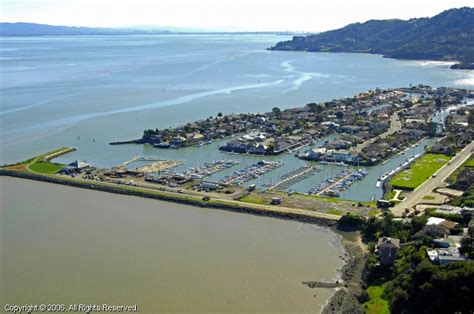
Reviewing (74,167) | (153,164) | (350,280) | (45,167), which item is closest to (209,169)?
(153,164)

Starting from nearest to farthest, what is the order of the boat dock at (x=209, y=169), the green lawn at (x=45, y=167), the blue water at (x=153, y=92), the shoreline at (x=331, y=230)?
the shoreline at (x=331, y=230) → the boat dock at (x=209, y=169) → the green lawn at (x=45, y=167) → the blue water at (x=153, y=92)

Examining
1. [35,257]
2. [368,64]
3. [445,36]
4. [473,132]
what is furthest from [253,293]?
[445,36]

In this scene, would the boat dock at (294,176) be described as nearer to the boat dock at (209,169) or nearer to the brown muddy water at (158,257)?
the boat dock at (209,169)

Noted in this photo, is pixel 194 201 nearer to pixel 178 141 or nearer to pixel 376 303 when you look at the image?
pixel 376 303

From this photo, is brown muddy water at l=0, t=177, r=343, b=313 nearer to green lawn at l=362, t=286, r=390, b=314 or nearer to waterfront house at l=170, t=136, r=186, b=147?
green lawn at l=362, t=286, r=390, b=314

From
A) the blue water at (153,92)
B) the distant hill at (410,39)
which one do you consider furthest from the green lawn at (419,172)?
the distant hill at (410,39)

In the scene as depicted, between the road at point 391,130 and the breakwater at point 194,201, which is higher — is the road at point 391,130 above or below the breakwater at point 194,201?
above
